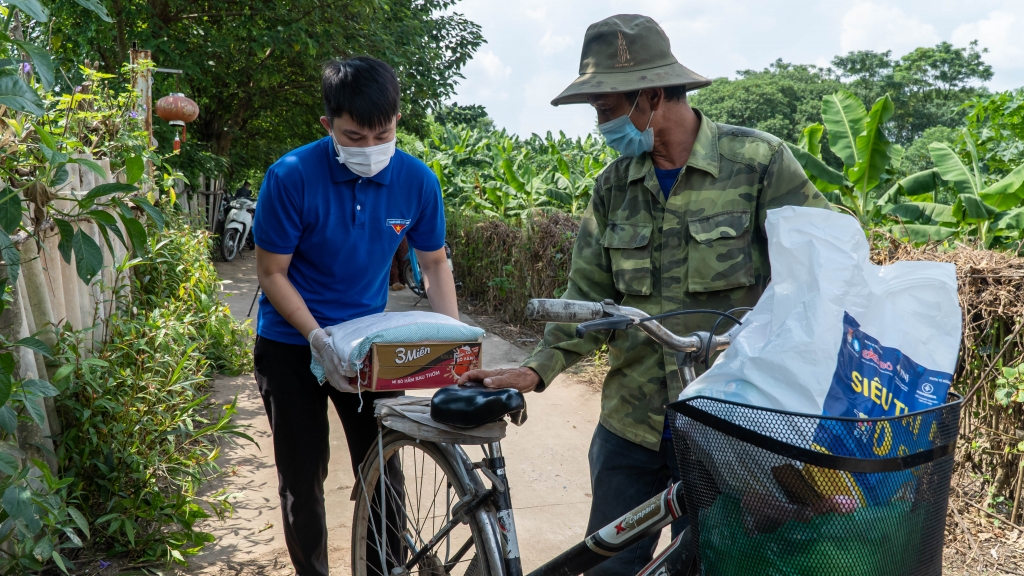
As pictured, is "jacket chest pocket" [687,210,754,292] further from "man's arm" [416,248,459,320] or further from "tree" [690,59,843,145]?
"tree" [690,59,843,145]

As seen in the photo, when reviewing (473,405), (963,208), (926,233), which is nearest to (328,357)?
(473,405)

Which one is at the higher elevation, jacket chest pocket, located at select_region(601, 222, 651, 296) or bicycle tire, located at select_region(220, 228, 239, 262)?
A: jacket chest pocket, located at select_region(601, 222, 651, 296)

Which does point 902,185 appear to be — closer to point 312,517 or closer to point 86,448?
point 312,517

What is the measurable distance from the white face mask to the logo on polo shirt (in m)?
0.18

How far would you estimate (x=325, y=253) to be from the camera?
2.74 meters

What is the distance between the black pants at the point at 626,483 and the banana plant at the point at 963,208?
145 inches

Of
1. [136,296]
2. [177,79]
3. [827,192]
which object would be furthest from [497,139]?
[136,296]

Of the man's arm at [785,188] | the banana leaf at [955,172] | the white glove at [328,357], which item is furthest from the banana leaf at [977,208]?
the white glove at [328,357]

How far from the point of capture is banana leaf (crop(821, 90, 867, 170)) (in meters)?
7.24

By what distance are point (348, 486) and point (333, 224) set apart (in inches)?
90.3

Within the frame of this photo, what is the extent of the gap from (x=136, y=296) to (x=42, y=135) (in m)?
2.67

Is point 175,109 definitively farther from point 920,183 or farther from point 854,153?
point 920,183

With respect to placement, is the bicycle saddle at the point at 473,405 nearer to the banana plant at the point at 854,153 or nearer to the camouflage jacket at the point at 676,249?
the camouflage jacket at the point at 676,249

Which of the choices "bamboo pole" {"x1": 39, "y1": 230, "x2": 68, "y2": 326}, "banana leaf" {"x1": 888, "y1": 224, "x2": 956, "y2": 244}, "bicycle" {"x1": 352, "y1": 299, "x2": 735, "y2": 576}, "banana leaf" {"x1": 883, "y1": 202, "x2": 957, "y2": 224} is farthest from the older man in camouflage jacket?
"banana leaf" {"x1": 883, "y1": 202, "x2": 957, "y2": 224}
